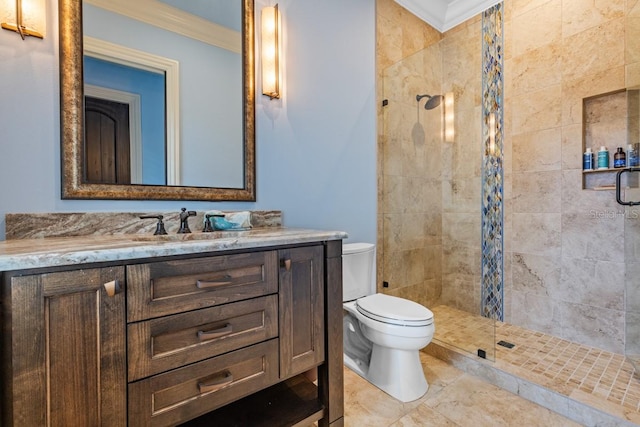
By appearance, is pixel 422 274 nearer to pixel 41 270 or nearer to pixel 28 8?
pixel 41 270

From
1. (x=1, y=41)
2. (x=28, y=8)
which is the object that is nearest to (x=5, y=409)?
(x=1, y=41)

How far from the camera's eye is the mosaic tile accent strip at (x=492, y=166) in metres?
2.40

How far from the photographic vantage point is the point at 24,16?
111 centimetres

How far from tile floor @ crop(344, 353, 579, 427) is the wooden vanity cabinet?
28 centimetres

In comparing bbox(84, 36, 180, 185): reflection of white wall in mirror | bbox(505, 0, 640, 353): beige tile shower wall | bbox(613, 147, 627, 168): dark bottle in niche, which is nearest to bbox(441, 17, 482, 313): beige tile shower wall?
bbox(505, 0, 640, 353): beige tile shower wall

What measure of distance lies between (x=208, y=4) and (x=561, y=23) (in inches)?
96.0

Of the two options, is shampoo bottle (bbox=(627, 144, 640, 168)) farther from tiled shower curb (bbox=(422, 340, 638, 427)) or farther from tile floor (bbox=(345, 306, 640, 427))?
tiled shower curb (bbox=(422, 340, 638, 427))

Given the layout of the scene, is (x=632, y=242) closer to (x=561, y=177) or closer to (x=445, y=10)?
(x=561, y=177)

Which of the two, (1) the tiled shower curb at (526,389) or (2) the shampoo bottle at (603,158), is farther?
(2) the shampoo bottle at (603,158)

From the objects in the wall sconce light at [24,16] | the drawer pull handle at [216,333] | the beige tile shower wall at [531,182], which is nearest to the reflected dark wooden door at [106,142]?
the wall sconce light at [24,16]

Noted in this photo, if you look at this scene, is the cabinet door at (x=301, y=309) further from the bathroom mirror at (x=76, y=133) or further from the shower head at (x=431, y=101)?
the shower head at (x=431, y=101)

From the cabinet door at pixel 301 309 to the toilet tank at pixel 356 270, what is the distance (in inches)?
25.4

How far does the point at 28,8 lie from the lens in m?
1.12

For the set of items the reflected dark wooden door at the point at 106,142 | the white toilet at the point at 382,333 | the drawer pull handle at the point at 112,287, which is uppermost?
the reflected dark wooden door at the point at 106,142
